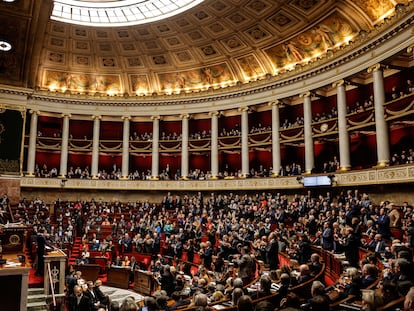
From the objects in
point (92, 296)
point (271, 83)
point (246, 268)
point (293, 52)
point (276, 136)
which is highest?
point (293, 52)

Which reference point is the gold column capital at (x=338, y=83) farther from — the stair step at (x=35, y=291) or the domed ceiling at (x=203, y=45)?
the stair step at (x=35, y=291)

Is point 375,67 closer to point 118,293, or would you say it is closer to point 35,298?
point 118,293

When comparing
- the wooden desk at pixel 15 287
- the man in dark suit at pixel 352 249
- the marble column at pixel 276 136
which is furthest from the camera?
the marble column at pixel 276 136

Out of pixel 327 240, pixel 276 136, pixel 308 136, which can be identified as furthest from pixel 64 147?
pixel 327 240

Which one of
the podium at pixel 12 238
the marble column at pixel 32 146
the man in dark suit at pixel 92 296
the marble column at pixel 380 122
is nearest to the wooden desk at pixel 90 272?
the podium at pixel 12 238

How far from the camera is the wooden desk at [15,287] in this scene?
31.4 feet

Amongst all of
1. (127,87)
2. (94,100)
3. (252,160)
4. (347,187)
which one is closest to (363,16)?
(347,187)

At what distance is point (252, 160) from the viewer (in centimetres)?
2859

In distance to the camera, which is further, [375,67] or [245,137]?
[245,137]

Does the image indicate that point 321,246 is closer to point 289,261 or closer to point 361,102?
point 289,261

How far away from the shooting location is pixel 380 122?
17.9m

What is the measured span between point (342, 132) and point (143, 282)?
Result: 13.4 metres

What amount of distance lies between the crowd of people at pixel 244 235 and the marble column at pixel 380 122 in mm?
2232

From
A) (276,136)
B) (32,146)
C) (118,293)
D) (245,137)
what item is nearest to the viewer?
(118,293)
